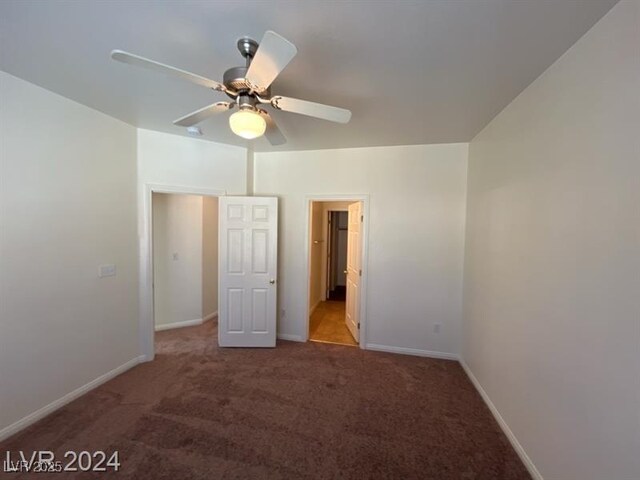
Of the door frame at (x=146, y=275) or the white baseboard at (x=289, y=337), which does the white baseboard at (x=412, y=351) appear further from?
the door frame at (x=146, y=275)

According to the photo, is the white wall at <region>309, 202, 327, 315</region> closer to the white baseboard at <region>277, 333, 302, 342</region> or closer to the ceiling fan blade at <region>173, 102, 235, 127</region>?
the white baseboard at <region>277, 333, 302, 342</region>

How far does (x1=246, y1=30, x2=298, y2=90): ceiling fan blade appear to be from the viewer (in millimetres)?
990

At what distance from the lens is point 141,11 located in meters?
1.23

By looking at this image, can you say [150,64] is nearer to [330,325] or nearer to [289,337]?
[289,337]

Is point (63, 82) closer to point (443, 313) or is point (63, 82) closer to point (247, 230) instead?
point (247, 230)

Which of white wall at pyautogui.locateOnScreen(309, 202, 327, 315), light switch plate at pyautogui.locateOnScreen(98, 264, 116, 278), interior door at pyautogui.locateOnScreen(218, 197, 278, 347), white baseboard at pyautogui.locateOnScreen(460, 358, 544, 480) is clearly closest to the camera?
white baseboard at pyautogui.locateOnScreen(460, 358, 544, 480)

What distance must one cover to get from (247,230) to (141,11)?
229cm

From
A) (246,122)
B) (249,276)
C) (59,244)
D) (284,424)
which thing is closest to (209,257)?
(249,276)

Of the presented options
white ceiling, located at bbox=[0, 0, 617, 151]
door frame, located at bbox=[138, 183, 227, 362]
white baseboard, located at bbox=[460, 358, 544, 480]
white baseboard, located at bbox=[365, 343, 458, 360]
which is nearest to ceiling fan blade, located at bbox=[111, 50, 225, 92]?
white ceiling, located at bbox=[0, 0, 617, 151]

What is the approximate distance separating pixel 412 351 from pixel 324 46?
3.30m

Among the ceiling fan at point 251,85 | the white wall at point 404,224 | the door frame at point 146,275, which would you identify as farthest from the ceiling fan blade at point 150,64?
the white wall at point 404,224

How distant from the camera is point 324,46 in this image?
56.6 inches

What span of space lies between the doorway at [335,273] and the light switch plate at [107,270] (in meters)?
2.24
